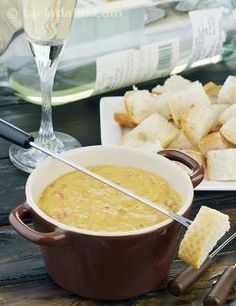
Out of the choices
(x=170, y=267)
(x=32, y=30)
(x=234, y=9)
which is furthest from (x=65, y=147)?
(x=234, y=9)

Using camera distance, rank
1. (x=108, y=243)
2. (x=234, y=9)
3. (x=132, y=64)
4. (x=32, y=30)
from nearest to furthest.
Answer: (x=108, y=243) → (x=32, y=30) → (x=132, y=64) → (x=234, y=9)

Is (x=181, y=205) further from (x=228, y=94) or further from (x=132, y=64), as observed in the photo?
(x=132, y=64)

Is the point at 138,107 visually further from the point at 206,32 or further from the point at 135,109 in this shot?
the point at 206,32

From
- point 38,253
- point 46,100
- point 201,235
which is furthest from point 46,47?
point 201,235

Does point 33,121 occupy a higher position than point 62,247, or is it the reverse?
point 62,247

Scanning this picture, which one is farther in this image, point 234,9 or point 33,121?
point 234,9

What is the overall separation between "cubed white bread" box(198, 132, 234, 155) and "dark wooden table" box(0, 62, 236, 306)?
71mm

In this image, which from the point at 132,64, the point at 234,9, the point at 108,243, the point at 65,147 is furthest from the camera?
the point at 234,9

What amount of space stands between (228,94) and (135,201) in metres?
0.40

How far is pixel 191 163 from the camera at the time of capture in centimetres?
93

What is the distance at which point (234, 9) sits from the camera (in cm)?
145

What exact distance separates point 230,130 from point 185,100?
0.09m

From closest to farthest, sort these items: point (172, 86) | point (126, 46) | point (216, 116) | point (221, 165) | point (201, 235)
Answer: point (201, 235) → point (221, 165) → point (216, 116) → point (172, 86) → point (126, 46)

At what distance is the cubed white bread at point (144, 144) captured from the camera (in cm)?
107
